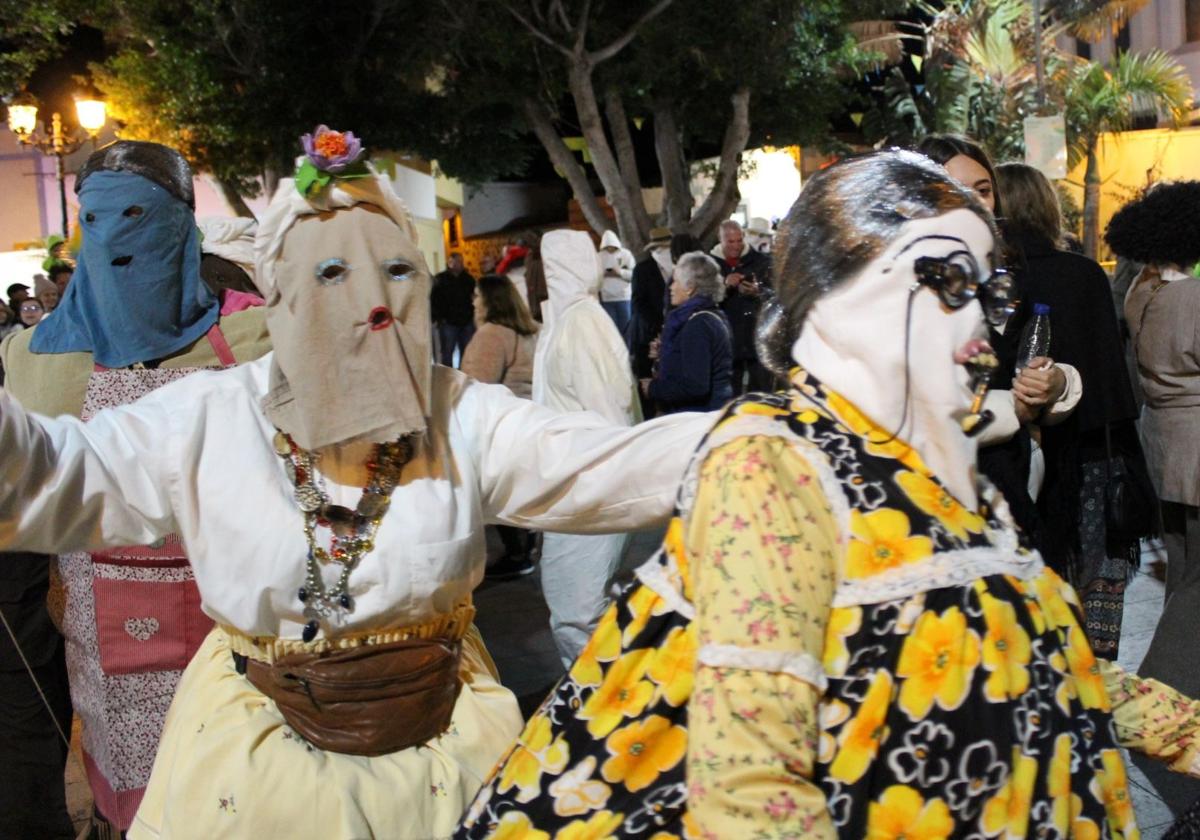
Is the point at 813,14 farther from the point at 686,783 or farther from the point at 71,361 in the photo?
the point at 686,783

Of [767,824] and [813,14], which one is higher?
[813,14]

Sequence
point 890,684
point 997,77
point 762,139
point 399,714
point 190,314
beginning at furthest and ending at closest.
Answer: point 997,77 < point 762,139 < point 190,314 < point 399,714 < point 890,684

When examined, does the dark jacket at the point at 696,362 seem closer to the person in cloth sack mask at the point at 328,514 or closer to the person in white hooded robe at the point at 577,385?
the person in white hooded robe at the point at 577,385

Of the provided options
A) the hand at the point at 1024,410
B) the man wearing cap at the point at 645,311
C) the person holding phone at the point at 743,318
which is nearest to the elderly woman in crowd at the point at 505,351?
the person holding phone at the point at 743,318

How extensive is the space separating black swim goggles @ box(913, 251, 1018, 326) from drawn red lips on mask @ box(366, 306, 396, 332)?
109cm

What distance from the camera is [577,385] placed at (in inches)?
236

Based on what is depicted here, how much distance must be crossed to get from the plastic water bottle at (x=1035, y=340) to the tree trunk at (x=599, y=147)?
1445 centimetres

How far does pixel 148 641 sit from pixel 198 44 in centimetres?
1381

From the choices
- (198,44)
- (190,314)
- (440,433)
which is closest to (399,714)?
(440,433)

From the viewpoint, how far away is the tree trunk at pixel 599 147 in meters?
17.3

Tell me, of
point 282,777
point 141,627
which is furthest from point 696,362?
point 282,777

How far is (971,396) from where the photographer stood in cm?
178

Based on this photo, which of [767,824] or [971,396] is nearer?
[767,824]

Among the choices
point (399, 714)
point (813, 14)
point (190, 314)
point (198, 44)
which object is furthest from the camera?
point (813, 14)
